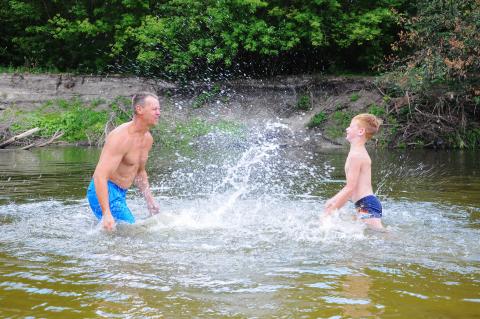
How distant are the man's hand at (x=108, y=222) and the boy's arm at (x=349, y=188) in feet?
7.65

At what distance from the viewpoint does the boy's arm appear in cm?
696

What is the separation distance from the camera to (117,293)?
4.62 meters

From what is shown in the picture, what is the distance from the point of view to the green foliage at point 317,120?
76.7 ft

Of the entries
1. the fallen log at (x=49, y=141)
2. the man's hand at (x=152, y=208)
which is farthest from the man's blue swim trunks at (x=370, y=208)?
the fallen log at (x=49, y=141)

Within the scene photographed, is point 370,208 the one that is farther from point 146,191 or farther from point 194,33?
point 194,33

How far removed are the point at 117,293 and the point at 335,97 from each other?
2094cm

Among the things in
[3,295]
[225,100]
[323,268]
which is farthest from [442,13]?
[3,295]

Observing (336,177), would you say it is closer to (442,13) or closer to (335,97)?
(442,13)

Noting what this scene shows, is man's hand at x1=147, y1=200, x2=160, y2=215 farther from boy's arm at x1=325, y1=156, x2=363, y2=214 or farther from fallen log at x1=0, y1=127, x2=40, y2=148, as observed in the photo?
fallen log at x1=0, y1=127, x2=40, y2=148

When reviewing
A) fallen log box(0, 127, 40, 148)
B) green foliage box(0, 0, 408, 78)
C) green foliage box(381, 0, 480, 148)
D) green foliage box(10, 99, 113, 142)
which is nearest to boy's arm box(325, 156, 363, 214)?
green foliage box(381, 0, 480, 148)

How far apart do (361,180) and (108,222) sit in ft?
9.36

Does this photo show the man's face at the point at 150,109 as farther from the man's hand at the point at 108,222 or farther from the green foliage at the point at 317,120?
the green foliage at the point at 317,120

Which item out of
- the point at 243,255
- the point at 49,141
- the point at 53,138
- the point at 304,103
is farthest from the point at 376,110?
the point at 243,255

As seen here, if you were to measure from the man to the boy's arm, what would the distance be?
2156 mm
